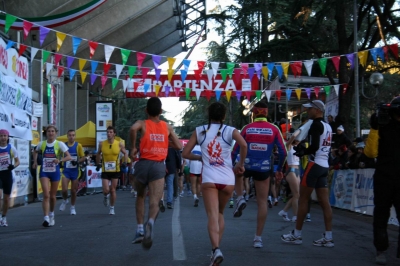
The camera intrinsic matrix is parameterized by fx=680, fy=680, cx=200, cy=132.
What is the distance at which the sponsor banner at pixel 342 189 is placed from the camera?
55.0 feet

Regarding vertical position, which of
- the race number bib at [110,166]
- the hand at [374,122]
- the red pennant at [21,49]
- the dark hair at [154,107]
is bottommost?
the race number bib at [110,166]

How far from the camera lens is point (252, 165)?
28.7 feet

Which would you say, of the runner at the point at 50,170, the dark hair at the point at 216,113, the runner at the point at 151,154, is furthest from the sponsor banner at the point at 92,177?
the dark hair at the point at 216,113

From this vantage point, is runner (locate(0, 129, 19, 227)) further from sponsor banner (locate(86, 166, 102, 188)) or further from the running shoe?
sponsor banner (locate(86, 166, 102, 188))

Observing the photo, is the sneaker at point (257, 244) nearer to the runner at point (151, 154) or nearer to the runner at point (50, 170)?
the runner at point (151, 154)

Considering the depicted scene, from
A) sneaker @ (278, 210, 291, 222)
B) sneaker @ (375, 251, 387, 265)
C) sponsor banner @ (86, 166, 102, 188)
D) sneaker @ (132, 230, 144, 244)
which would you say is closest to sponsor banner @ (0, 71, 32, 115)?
sponsor banner @ (86, 166, 102, 188)

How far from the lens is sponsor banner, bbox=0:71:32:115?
17.6 meters

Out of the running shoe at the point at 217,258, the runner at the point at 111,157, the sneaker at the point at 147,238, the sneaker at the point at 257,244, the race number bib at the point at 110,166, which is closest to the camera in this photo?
the running shoe at the point at 217,258

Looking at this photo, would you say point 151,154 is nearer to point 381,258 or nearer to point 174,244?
point 174,244

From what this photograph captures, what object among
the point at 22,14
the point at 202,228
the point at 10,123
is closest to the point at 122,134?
the point at 22,14

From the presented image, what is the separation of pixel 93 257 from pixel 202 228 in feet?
11.8

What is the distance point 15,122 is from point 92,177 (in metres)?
10.4

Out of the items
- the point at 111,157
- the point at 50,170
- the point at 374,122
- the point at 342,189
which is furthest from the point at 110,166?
the point at 374,122

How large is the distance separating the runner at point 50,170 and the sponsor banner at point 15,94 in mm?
5840
